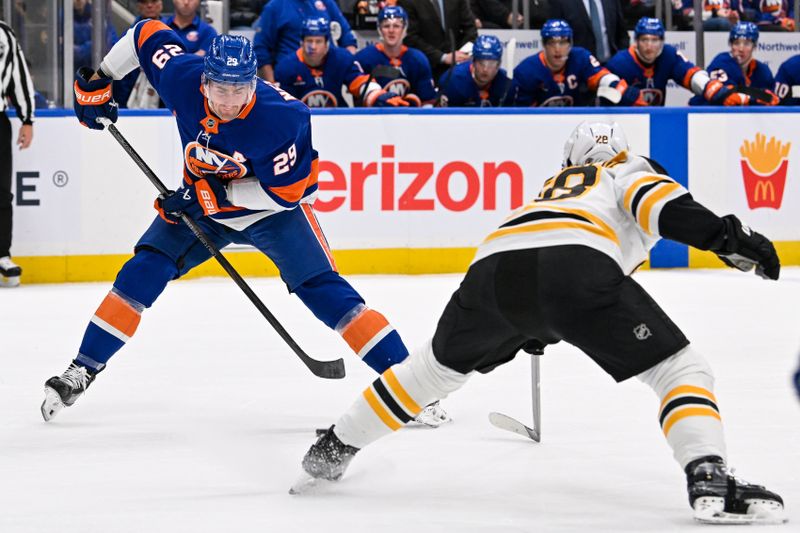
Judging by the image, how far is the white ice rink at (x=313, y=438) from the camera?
2.46 metres

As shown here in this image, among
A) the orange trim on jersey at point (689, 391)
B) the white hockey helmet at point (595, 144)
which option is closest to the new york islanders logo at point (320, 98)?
the white hockey helmet at point (595, 144)

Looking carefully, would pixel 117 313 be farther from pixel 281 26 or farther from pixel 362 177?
pixel 281 26

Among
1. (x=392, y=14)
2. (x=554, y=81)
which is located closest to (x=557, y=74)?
(x=554, y=81)

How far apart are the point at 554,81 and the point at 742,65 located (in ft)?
3.88

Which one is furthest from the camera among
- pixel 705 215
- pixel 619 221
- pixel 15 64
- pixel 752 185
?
pixel 752 185

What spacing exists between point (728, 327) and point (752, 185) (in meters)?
2.15

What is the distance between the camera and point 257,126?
3219mm

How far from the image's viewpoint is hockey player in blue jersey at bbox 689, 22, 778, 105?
7305 mm

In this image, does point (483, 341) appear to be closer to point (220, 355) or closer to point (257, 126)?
point (257, 126)

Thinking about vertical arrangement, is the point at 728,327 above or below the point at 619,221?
below

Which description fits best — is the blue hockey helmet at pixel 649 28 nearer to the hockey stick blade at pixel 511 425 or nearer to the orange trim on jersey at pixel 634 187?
the hockey stick blade at pixel 511 425

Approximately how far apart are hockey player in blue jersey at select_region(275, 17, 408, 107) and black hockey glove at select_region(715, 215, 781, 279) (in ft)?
14.7

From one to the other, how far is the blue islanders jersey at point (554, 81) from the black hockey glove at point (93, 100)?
3.73 metres

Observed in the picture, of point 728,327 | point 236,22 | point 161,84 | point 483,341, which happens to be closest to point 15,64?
point 236,22
